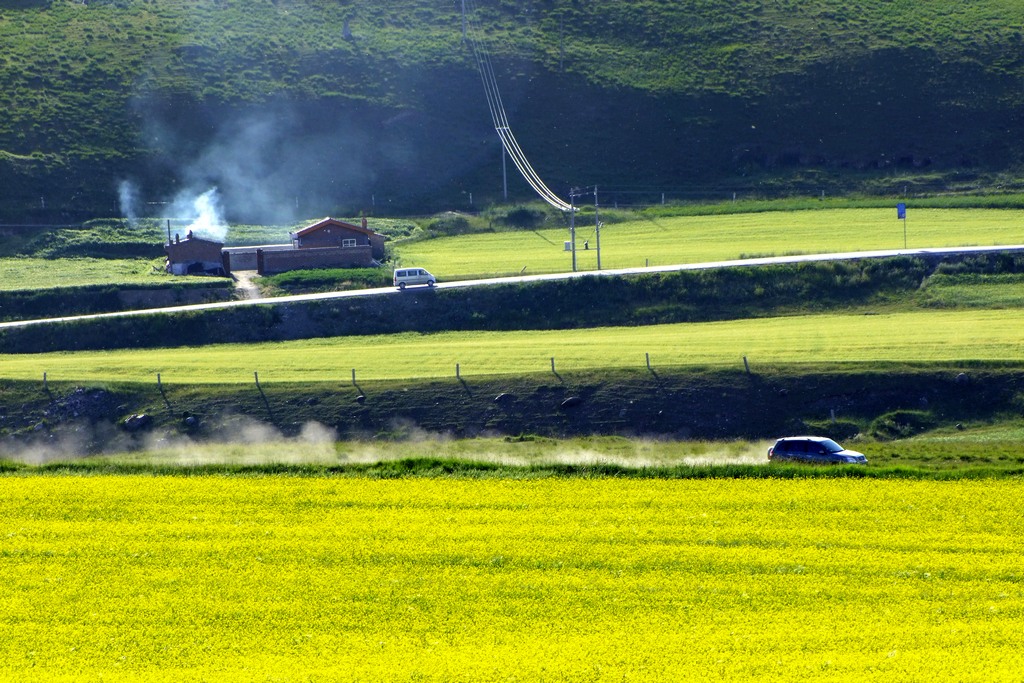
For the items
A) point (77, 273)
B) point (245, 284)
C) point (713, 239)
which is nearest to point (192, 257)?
point (245, 284)

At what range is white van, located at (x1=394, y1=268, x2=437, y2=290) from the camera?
229ft

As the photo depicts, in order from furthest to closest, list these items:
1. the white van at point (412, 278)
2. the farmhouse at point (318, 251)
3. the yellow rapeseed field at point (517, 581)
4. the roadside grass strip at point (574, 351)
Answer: the farmhouse at point (318, 251) < the white van at point (412, 278) < the roadside grass strip at point (574, 351) < the yellow rapeseed field at point (517, 581)

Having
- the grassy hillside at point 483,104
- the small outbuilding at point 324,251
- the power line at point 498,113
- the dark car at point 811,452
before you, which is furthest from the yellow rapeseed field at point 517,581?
the grassy hillside at point 483,104

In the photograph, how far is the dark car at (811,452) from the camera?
38875 millimetres

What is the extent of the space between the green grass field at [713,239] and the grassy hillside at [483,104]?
10488 millimetres

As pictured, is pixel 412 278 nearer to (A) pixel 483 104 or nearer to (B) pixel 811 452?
(B) pixel 811 452

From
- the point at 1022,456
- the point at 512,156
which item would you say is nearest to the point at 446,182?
the point at 512,156

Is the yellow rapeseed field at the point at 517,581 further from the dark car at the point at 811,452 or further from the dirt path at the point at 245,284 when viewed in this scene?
the dirt path at the point at 245,284

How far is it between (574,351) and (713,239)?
29.0 metres

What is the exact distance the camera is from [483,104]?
11256 cm

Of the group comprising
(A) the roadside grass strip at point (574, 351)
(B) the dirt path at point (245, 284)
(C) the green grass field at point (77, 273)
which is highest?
(C) the green grass field at point (77, 273)

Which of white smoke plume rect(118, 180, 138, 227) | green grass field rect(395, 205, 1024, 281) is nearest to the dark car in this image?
green grass field rect(395, 205, 1024, 281)

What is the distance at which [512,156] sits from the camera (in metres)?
105

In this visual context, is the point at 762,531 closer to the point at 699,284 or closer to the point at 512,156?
the point at 699,284
